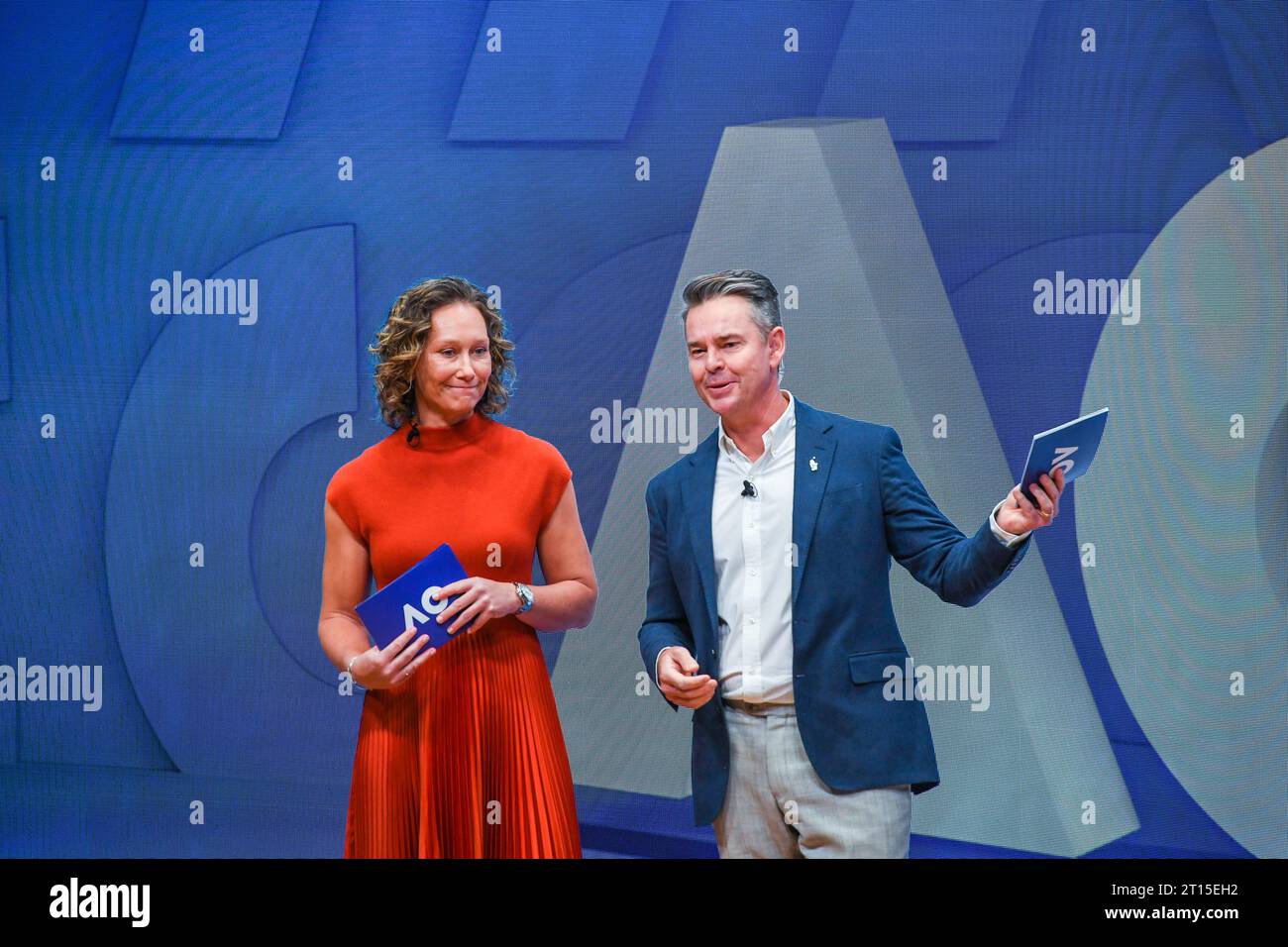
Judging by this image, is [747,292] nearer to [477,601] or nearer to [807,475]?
[807,475]

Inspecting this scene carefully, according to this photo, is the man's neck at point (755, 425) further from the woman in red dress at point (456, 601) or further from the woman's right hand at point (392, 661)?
the woman's right hand at point (392, 661)

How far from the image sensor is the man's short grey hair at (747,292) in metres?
2.97

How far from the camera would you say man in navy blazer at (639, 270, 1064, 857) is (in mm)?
2797

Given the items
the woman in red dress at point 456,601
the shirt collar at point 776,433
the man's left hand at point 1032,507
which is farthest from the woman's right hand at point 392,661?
the man's left hand at point 1032,507

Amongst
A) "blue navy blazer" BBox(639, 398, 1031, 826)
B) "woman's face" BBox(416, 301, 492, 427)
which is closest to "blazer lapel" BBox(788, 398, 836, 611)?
"blue navy blazer" BBox(639, 398, 1031, 826)

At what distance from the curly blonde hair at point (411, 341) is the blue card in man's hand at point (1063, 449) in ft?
4.66

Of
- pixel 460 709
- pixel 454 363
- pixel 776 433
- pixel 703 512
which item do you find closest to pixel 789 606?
pixel 703 512

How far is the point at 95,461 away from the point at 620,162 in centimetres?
199

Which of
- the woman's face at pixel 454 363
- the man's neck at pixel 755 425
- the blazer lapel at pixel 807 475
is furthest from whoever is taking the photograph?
the woman's face at pixel 454 363

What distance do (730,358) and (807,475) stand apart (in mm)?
348

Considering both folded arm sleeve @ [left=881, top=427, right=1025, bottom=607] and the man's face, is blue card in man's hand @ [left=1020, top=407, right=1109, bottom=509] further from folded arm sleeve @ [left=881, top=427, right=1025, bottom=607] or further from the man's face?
the man's face

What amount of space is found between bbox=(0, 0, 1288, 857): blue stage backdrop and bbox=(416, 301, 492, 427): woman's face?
696 mm
